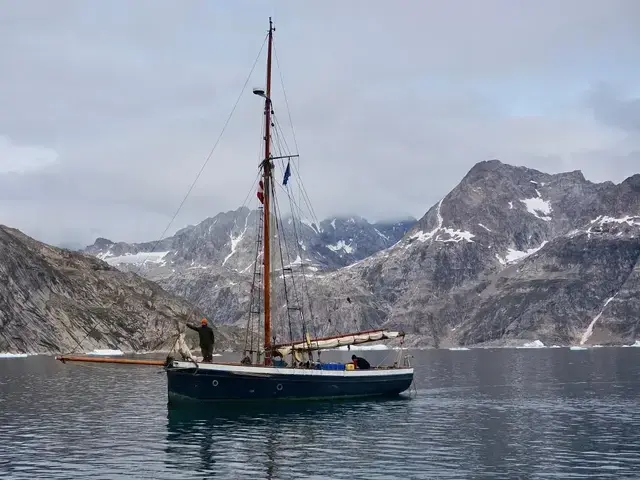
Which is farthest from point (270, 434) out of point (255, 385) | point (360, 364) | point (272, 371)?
point (360, 364)

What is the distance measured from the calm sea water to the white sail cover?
579 cm

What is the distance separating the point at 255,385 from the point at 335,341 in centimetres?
1444

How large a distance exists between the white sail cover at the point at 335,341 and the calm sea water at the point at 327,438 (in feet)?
19.0

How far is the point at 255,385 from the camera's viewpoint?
54469mm

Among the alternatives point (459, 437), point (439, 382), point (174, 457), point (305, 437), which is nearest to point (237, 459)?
point (174, 457)

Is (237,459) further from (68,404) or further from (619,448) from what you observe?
(68,404)

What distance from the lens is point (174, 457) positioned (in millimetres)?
35156

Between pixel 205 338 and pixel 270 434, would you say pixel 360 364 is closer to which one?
pixel 205 338

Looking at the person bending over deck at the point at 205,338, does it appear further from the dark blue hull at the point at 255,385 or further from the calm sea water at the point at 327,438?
the calm sea water at the point at 327,438

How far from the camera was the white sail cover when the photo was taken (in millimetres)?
61156

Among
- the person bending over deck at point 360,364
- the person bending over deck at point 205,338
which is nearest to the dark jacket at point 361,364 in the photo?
the person bending over deck at point 360,364

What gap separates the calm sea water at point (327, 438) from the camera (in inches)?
1273

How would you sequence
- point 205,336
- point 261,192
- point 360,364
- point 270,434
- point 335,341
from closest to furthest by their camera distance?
point 270,434 → point 205,336 → point 261,192 → point 360,364 → point 335,341

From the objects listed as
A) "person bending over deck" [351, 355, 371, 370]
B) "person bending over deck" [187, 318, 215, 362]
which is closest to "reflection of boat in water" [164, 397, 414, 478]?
"person bending over deck" [351, 355, 371, 370]
